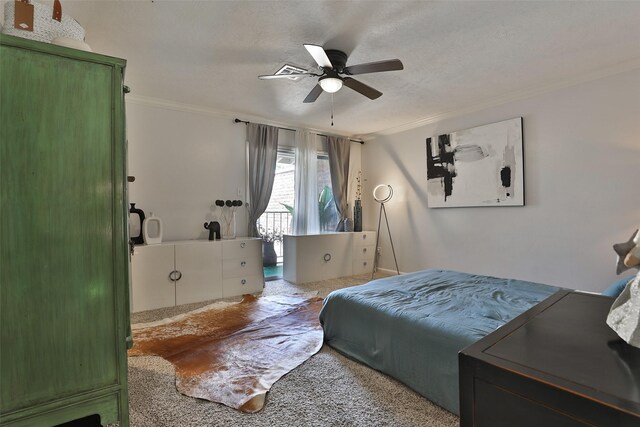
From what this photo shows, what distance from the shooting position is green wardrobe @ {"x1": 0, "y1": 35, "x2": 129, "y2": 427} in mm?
934

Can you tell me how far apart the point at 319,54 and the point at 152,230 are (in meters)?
2.89

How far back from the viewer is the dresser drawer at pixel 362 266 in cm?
510

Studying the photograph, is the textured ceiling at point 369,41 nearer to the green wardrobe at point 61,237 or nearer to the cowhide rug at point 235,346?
the green wardrobe at point 61,237

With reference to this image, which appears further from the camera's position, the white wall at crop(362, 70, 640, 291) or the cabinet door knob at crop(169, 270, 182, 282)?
the cabinet door knob at crop(169, 270, 182, 282)

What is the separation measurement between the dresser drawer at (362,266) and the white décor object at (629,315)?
437 centimetres

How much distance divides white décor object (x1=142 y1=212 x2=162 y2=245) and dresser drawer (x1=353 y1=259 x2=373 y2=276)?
2977mm

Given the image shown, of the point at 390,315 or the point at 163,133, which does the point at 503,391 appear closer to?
the point at 390,315

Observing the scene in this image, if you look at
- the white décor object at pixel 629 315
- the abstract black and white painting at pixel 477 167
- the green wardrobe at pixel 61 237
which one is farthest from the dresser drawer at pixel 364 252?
the white décor object at pixel 629 315

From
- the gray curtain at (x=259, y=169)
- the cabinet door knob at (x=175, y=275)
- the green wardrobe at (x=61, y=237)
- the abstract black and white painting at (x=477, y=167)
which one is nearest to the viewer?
the green wardrobe at (x=61, y=237)

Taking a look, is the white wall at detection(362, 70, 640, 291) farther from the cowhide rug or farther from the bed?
the cowhide rug

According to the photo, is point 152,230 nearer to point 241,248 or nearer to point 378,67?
point 241,248

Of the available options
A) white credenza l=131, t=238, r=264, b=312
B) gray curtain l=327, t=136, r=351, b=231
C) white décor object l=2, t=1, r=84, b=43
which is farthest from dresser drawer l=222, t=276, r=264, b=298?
white décor object l=2, t=1, r=84, b=43

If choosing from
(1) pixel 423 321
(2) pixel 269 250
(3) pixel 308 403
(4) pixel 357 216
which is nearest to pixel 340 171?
(4) pixel 357 216

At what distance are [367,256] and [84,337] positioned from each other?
178 inches
